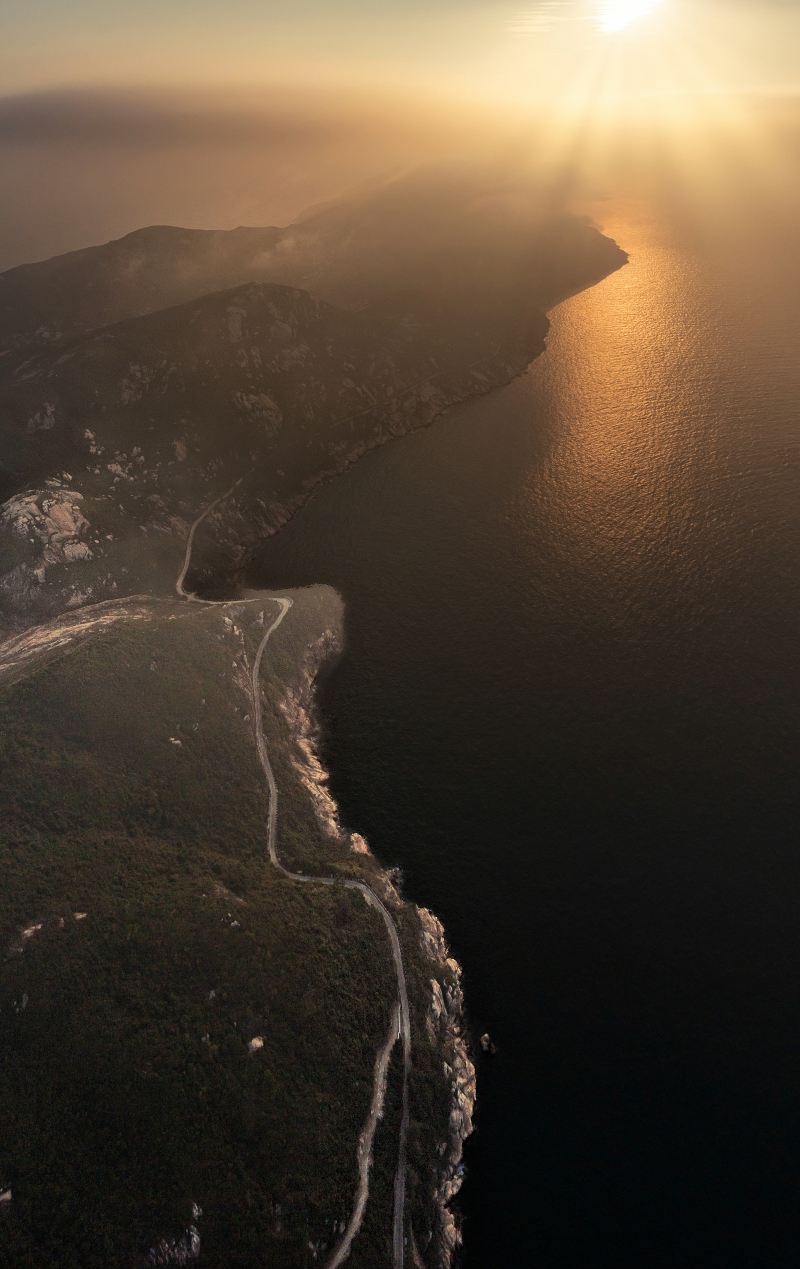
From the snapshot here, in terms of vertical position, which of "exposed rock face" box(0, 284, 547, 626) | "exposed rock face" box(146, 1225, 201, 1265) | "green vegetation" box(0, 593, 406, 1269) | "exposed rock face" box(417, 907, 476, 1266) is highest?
"exposed rock face" box(0, 284, 547, 626)

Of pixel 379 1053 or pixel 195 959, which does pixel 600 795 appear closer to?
pixel 379 1053

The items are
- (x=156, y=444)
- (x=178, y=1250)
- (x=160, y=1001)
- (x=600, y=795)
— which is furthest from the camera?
(x=156, y=444)

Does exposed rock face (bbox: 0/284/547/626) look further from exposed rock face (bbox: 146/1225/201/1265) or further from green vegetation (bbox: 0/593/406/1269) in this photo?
exposed rock face (bbox: 146/1225/201/1265)

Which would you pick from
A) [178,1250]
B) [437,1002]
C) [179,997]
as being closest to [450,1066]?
[437,1002]

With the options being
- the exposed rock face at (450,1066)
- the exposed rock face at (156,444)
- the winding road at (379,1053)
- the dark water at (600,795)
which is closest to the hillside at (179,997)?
the exposed rock face at (450,1066)

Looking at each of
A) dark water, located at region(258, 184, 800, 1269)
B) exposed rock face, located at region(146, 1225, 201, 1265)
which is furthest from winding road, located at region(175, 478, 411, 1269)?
exposed rock face, located at region(146, 1225, 201, 1265)

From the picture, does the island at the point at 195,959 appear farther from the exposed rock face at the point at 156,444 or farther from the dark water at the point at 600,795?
the dark water at the point at 600,795
